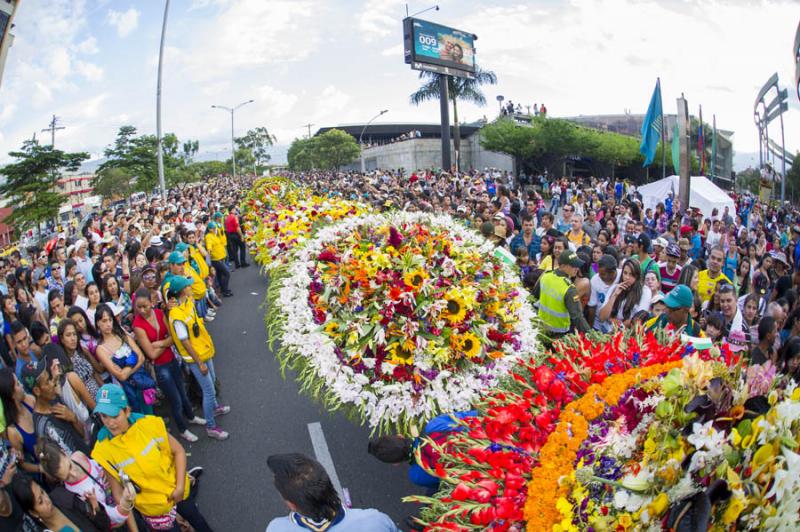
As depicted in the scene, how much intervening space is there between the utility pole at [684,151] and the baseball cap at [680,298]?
9.01 meters

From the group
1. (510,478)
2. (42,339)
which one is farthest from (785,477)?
(42,339)

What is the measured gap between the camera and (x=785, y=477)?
164 cm

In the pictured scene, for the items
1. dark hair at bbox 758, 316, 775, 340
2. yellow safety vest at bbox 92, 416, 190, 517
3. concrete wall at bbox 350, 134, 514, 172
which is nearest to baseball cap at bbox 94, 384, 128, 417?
yellow safety vest at bbox 92, 416, 190, 517

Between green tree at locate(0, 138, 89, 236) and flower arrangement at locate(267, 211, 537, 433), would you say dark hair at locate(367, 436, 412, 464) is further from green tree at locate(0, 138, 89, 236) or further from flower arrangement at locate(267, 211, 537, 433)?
green tree at locate(0, 138, 89, 236)

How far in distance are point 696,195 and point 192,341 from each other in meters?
18.4

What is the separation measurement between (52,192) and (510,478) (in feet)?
96.7

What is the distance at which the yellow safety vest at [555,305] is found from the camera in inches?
211

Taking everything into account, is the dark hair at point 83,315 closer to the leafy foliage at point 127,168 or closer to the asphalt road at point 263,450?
the asphalt road at point 263,450

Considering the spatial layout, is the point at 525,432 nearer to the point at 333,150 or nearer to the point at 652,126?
the point at 652,126

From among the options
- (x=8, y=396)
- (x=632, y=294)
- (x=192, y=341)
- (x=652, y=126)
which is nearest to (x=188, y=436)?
(x=192, y=341)

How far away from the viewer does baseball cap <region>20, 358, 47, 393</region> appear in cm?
451

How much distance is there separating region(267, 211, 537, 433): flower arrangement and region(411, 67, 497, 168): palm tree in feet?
119

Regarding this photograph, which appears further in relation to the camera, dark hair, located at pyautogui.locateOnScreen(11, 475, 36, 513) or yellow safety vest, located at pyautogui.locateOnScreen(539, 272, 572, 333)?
yellow safety vest, located at pyautogui.locateOnScreen(539, 272, 572, 333)

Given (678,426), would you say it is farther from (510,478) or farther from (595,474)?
(510,478)
